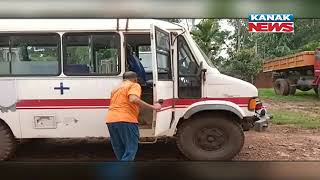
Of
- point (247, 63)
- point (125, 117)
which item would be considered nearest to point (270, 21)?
point (125, 117)

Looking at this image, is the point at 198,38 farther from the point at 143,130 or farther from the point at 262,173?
the point at 262,173

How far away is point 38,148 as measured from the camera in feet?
23.1

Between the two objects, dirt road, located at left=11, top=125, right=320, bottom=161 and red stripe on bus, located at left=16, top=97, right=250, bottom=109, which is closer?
red stripe on bus, located at left=16, top=97, right=250, bottom=109

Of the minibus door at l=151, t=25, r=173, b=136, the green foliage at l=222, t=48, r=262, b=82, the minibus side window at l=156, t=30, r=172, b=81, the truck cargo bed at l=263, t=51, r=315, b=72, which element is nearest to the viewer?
the minibus door at l=151, t=25, r=173, b=136

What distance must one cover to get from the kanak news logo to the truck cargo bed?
12.3 metres

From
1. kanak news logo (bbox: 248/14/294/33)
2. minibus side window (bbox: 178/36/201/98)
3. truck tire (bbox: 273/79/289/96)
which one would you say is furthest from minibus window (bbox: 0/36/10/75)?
truck tire (bbox: 273/79/289/96)

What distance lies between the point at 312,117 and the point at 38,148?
243 inches

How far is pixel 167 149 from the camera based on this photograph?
6840mm

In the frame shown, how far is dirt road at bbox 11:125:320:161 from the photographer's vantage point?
20.8 ft

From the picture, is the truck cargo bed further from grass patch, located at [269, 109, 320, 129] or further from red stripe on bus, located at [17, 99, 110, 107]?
red stripe on bus, located at [17, 99, 110, 107]

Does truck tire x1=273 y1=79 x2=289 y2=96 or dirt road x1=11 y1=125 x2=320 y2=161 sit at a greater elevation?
truck tire x1=273 y1=79 x2=289 y2=96

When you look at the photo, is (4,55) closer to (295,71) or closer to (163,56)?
(163,56)

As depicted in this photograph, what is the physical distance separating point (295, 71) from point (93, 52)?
10.9 metres

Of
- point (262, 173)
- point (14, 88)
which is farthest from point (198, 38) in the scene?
point (262, 173)
